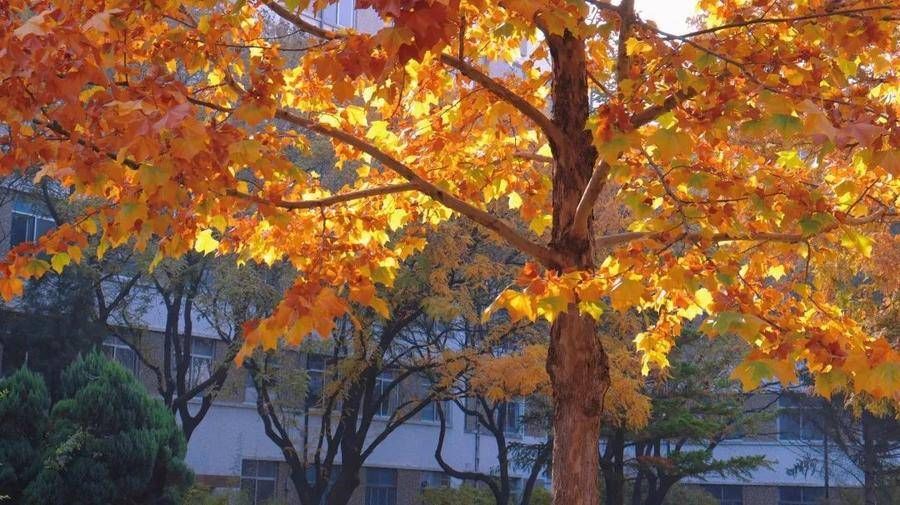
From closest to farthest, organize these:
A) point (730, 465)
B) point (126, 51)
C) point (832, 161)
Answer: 1. point (126, 51)
2. point (832, 161)
3. point (730, 465)

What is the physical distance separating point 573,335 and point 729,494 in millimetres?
34496

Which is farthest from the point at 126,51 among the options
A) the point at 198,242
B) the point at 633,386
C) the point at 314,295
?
the point at 633,386

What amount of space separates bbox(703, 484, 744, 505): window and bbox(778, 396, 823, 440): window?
2435 millimetres

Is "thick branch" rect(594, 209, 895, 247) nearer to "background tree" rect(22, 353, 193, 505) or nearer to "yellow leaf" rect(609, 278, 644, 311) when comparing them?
"yellow leaf" rect(609, 278, 644, 311)

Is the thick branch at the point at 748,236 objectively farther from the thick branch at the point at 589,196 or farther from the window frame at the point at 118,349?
the window frame at the point at 118,349

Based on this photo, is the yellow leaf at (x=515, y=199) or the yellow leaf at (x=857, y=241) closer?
the yellow leaf at (x=857, y=241)

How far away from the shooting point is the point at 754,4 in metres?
5.89

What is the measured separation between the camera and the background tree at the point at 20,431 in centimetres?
1428

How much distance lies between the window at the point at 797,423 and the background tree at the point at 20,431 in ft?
70.1

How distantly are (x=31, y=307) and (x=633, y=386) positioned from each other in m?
11.8

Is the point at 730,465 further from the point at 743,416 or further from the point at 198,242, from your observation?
the point at 198,242

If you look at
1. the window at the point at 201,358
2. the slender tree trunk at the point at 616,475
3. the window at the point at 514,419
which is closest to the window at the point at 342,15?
the window at the point at 201,358

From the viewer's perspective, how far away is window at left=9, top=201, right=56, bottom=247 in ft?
74.5

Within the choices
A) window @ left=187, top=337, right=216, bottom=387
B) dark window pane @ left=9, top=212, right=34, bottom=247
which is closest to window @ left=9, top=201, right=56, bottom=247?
dark window pane @ left=9, top=212, right=34, bottom=247
